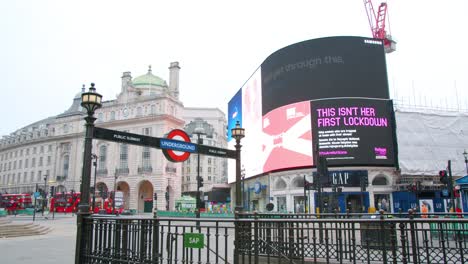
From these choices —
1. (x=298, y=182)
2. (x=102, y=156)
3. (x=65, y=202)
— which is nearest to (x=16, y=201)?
(x=65, y=202)

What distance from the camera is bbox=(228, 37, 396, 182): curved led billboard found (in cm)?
3915

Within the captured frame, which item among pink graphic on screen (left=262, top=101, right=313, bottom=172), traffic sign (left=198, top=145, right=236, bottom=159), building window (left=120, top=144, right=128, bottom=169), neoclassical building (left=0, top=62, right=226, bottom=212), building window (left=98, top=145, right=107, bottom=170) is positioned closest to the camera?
traffic sign (left=198, top=145, right=236, bottom=159)

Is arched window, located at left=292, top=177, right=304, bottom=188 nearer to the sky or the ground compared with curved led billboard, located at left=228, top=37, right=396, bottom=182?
nearer to the ground

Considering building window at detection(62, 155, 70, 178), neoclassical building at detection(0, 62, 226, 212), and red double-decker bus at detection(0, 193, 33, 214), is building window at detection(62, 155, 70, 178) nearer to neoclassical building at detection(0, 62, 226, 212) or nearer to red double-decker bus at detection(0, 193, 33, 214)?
neoclassical building at detection(0, 62, 226, 212)

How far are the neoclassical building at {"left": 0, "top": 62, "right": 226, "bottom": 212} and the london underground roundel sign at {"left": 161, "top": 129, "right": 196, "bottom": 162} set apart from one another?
47725 millimetres

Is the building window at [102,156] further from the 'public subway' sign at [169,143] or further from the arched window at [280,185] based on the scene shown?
the 'public subway' sign at [169,143]

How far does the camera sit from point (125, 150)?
232 feet

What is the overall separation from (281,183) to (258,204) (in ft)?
25.2

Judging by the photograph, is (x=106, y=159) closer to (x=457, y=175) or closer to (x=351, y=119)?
(x=351, y=119)

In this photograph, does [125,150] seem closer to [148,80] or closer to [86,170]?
[148,80]

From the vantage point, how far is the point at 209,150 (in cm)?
1287

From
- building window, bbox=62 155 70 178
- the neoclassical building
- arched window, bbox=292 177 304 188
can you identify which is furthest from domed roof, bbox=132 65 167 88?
arched window, bbox=292 177 304 188

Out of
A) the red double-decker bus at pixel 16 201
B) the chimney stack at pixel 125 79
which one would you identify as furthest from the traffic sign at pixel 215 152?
the chimney stack at pixel 125 79

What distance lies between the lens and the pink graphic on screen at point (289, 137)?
40678 millimetres
